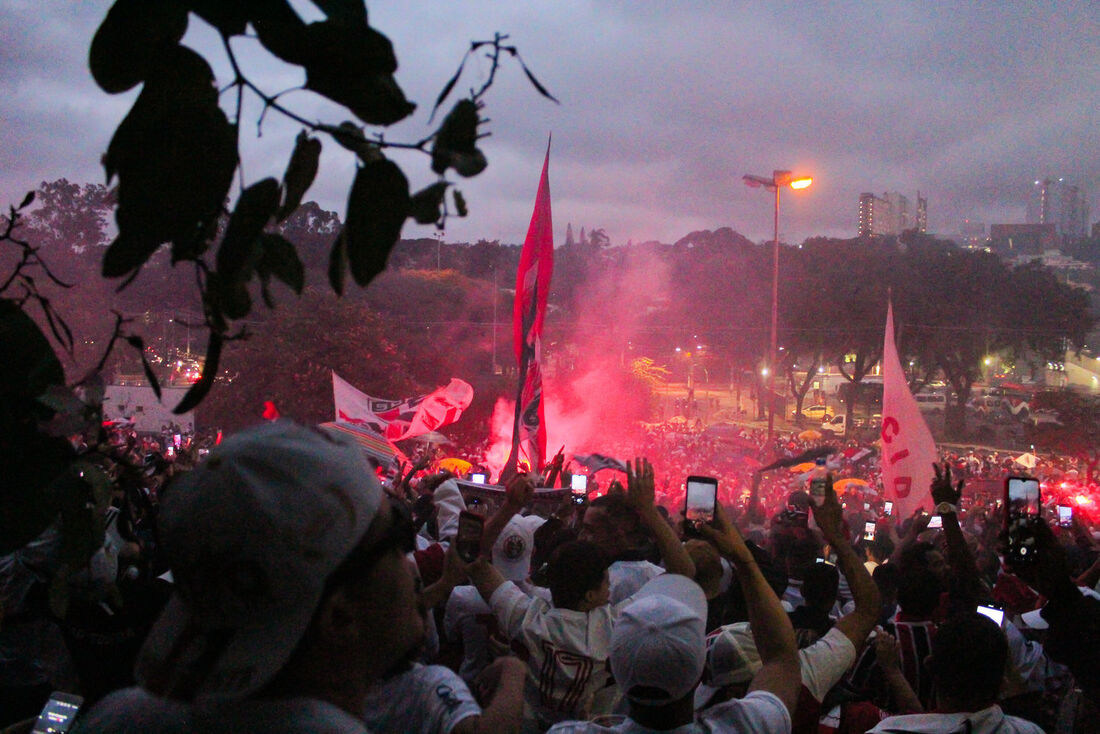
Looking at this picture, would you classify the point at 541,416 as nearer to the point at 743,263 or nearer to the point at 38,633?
the point at 38,633

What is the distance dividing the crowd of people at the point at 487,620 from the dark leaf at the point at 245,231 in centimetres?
29

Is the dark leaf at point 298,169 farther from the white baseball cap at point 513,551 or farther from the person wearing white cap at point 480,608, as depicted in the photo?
the white baseball cap at point 513,551

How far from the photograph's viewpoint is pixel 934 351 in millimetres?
40875

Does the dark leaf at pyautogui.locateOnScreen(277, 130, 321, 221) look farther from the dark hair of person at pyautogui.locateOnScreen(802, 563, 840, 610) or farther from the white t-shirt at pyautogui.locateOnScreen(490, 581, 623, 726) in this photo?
the dark hair of person at pyautogui.locateOnScreen(802, 563, 840, 610)

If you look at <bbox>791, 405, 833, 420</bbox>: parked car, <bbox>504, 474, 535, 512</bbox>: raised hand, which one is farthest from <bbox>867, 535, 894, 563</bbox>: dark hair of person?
<bbox>791, 405, 833, 420</bbox>: parked car

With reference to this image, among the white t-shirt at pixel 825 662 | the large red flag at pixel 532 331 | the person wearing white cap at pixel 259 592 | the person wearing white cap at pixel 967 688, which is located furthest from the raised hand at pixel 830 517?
the large red flag at pixel 532 331

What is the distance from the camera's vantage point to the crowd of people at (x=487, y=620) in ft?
4.22

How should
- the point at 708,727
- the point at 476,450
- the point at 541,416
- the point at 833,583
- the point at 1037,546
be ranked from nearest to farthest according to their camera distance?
the point at 708,727
the point at 1037,546
the point at 833,583
the point at 541,416
the point at 476,450

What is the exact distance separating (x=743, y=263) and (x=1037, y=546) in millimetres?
44772

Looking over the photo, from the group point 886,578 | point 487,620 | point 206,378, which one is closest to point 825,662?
point 487,620

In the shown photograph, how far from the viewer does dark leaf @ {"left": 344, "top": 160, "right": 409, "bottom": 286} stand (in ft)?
3.80

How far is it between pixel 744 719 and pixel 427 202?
1.83 m

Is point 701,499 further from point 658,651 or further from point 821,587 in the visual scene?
point 658,651

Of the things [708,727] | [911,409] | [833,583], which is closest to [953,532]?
[833,583]
